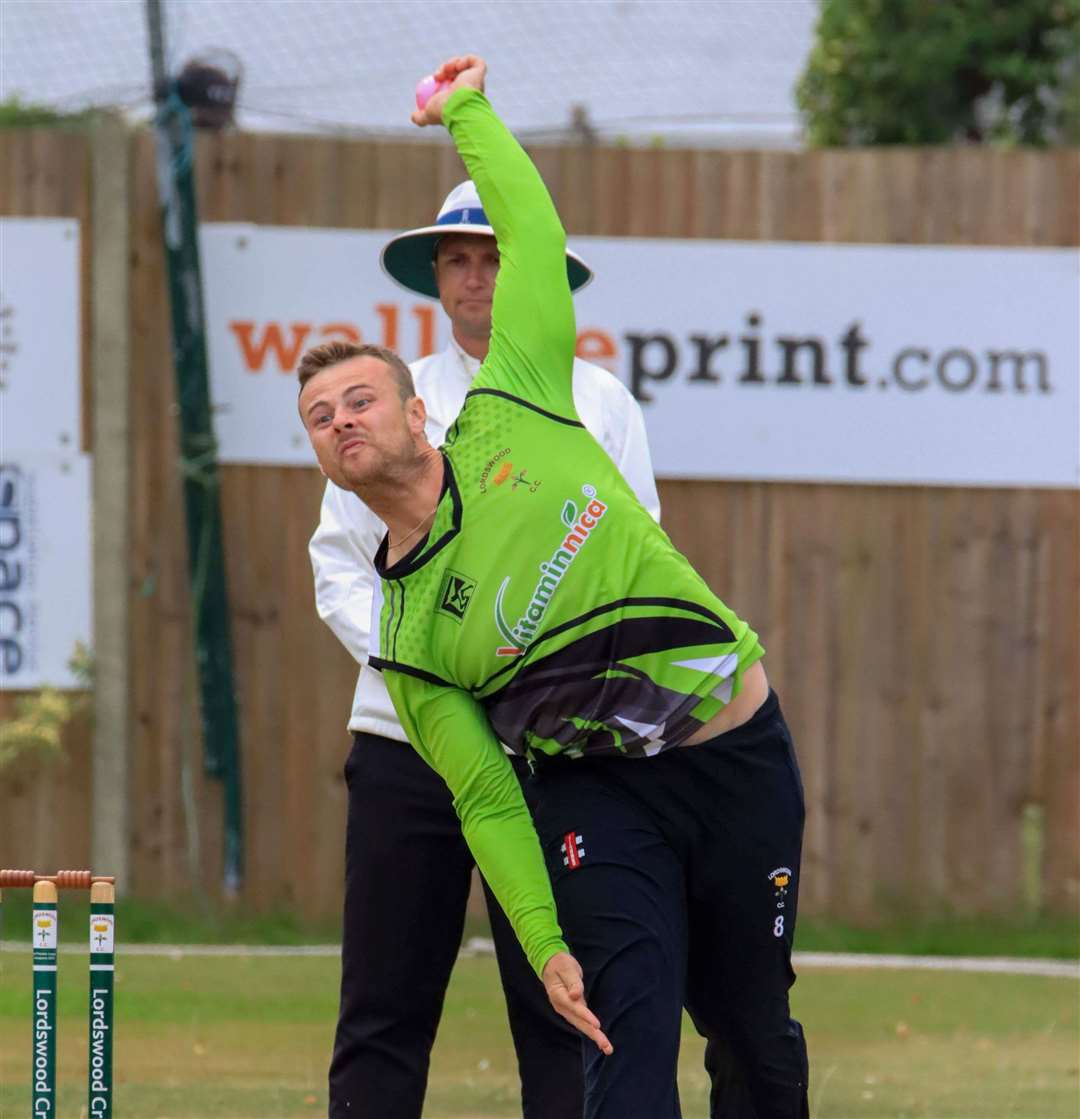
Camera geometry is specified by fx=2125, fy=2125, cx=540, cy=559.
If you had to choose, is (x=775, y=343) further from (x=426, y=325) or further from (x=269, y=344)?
(x=269, y=344)

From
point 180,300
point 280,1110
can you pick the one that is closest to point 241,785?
point 180,300

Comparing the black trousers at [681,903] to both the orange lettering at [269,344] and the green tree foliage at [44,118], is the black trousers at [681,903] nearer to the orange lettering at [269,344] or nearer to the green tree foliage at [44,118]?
the orange lettering at [269,344]

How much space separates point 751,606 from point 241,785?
1991 millimetres

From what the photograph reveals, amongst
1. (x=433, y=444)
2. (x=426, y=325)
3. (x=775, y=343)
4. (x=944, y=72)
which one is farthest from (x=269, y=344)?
(x=944, y=72)

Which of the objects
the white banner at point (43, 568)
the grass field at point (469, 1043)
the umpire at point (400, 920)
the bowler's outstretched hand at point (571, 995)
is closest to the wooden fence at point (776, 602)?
the white banner at point (43, 568)

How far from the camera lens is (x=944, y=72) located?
16828 millimetres

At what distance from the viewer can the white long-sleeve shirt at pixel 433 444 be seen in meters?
4.49

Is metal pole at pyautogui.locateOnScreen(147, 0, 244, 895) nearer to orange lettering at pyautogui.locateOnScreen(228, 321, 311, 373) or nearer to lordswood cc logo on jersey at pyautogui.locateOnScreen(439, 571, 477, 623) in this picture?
orange lettering at pyautogui.locateOnScreen(228, 321, 311, 373)

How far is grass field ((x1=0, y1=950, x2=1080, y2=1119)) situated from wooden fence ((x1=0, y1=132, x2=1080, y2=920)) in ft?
2.13

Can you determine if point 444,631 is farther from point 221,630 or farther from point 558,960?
point 221,630

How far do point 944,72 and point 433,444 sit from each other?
13.3m

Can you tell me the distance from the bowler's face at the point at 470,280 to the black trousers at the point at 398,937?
0.91m

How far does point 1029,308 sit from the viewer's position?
7961 mm

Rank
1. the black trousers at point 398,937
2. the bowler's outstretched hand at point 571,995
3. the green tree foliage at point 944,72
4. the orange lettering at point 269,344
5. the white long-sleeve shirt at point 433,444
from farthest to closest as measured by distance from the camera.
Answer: the green tree foliage at point 944,72, the orange lettering at point 269,344, the white long-sleeve shirt at point 433,444, the black trousers at point 398,937, the bowler's outstretched hand at point 571,995
